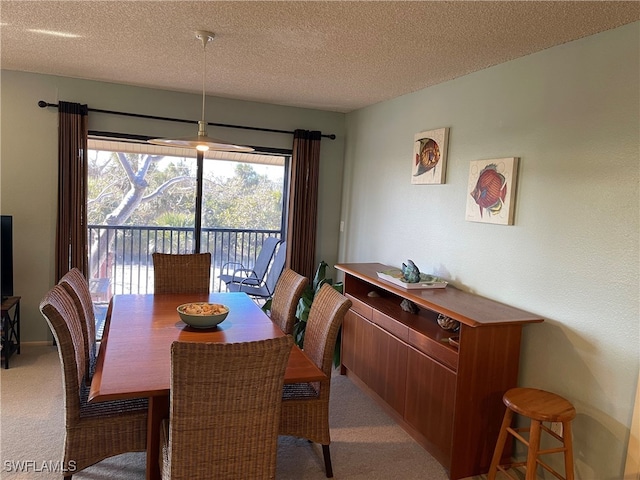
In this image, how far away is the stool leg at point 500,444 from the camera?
2371mm

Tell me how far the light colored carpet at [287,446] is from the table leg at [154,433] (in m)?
0.45

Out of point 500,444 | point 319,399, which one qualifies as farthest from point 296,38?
point 500,444

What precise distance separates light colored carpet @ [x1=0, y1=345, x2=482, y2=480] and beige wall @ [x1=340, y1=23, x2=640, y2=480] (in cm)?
89

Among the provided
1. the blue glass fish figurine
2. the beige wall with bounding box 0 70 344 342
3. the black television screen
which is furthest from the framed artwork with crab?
the black television screen

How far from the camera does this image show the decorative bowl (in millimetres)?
2533

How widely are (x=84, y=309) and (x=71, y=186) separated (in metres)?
1.78

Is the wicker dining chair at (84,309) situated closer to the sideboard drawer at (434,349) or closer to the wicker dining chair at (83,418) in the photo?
the wicker dining chair at (83,418)

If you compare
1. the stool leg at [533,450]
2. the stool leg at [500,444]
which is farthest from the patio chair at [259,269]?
the stool leg at [533,450]

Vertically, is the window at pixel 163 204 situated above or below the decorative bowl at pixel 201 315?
above

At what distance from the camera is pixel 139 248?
5.01 metres

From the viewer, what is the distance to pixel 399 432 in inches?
121

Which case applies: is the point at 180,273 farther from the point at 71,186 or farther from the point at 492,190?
the point at 492,190

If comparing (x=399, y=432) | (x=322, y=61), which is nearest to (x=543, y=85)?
(x=322, y=61)

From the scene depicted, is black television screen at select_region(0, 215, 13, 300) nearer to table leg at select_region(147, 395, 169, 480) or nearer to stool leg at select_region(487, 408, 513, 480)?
table leg at select_region(147, 395, 169, 480)
